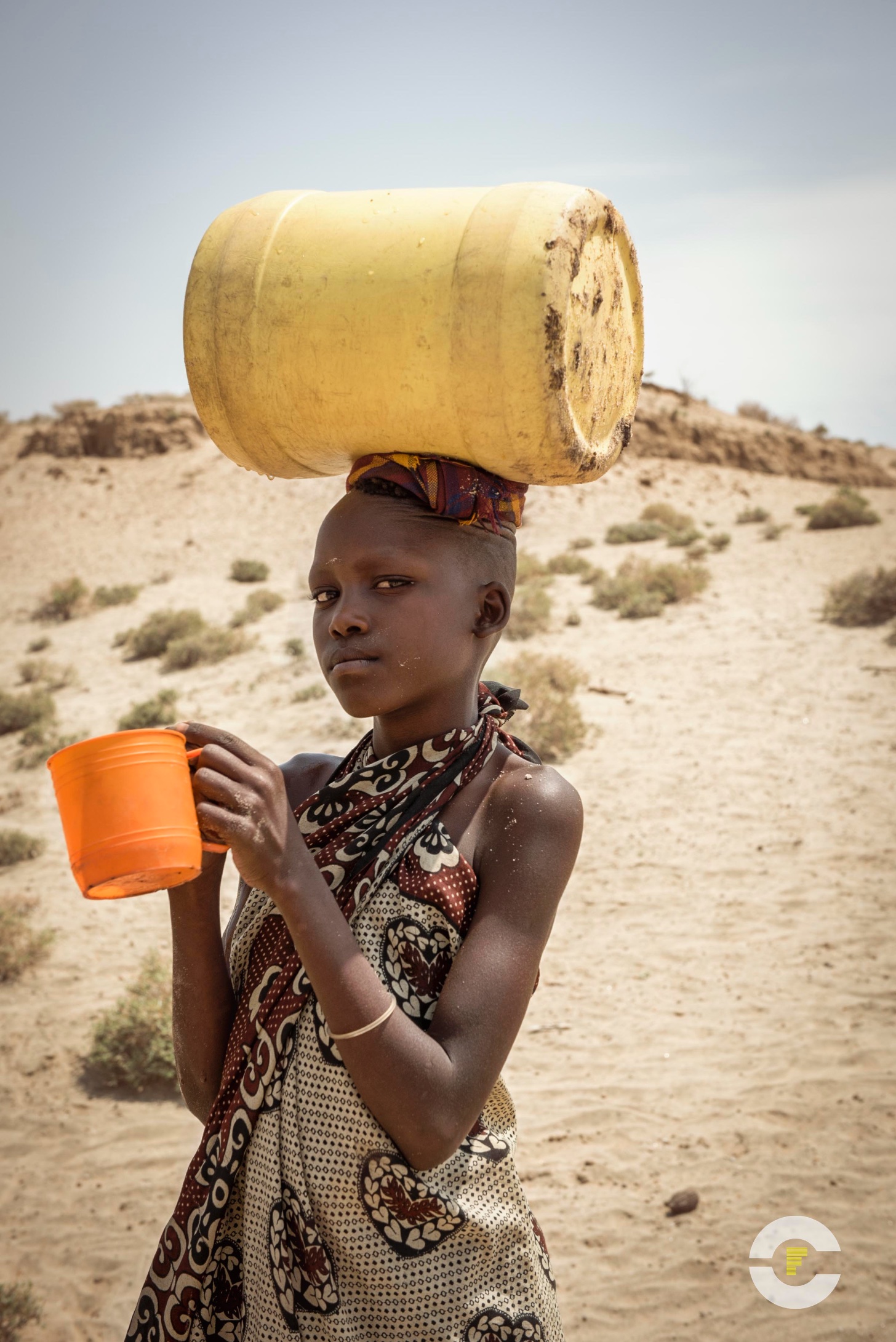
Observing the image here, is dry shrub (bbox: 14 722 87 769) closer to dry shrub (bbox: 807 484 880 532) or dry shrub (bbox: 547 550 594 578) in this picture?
dry shrub (bbox: 547 550 594 578)

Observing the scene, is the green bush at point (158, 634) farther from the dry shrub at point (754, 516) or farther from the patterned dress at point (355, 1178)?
the patterned dress at point (355, 1178)

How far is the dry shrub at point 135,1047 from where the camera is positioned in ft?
16.4

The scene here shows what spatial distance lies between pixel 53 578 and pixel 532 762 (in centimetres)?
2156

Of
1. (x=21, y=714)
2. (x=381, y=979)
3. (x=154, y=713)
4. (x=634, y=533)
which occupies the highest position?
(x=381, y=979)

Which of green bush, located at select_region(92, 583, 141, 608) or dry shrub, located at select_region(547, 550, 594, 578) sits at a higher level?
dry shrub, located at select_region(547, 550, 594, 578)

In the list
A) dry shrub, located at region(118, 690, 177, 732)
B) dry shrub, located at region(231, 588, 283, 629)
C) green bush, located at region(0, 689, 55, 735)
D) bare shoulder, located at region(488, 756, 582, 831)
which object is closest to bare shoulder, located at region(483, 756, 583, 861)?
bare shoulder, located at region(488, 756, 582, 831)

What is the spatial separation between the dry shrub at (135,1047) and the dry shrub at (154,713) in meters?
5.37

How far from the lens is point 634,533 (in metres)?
18.9

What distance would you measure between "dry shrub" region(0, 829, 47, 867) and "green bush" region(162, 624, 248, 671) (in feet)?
15.1

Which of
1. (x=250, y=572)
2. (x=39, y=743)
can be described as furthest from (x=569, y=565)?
(x=39, y=743)

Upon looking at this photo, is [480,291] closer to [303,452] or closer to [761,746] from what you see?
[303,452]

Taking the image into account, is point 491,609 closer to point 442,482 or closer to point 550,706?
point 442,482

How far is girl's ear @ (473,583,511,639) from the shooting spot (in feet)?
5.29

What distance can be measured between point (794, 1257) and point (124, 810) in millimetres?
3564
